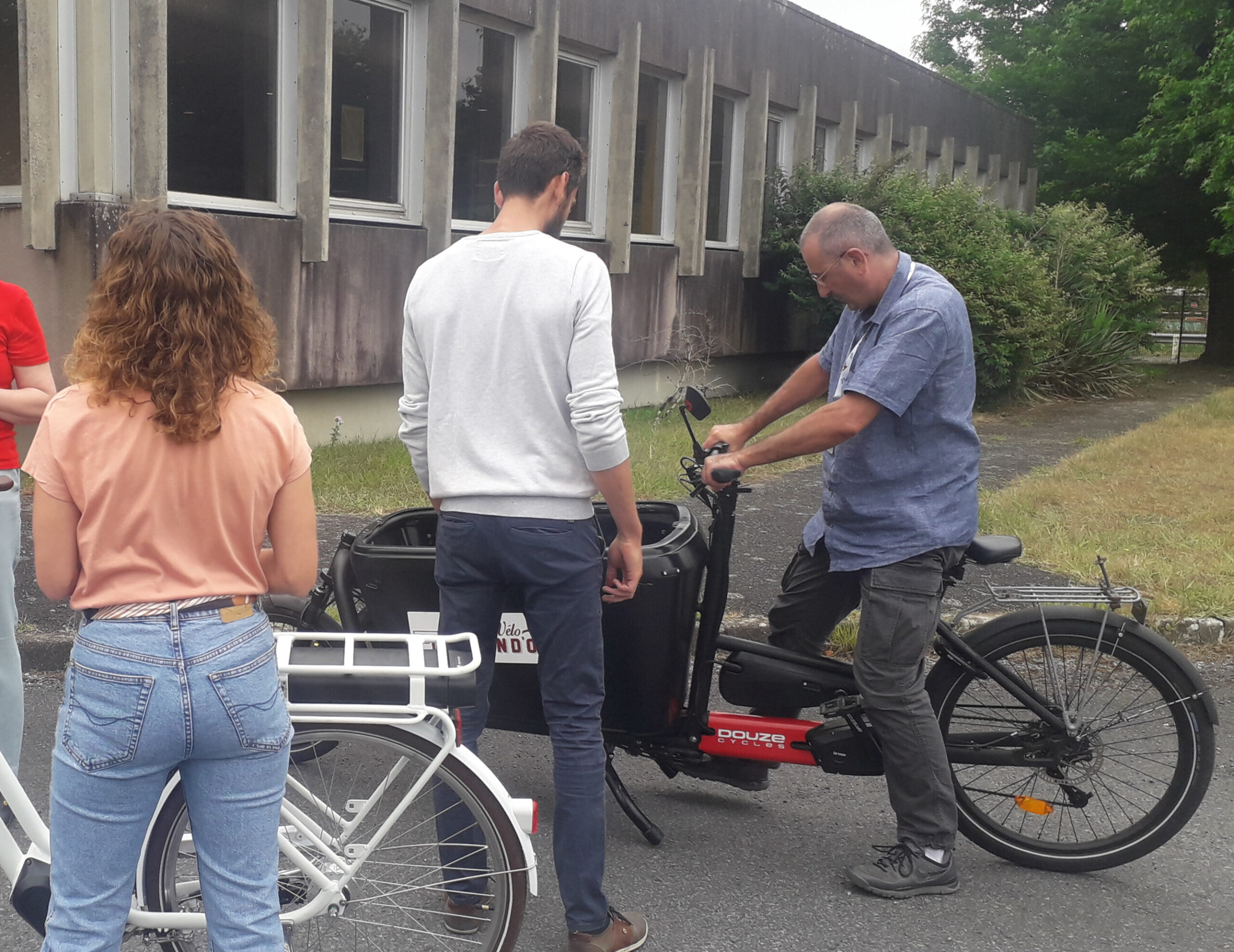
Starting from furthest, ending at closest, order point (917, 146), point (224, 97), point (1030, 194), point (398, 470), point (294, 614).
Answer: point (1030, 194) < point (917, 146) < point (224, 97) < point (398, 470) < point (294, 614)

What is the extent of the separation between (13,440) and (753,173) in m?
14.7

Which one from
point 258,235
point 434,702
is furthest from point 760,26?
point 434,702

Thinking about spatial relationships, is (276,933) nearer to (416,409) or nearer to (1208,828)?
(416,409)

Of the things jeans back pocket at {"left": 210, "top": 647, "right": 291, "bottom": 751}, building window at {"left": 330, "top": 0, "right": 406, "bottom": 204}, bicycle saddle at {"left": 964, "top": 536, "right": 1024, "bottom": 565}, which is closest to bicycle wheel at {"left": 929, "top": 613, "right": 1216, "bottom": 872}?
bicycle saddle at {"left": 964, "top": 536, "right": 1024, "bottom": 565}

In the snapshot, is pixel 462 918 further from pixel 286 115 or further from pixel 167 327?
pixel 286 115

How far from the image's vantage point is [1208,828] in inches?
159

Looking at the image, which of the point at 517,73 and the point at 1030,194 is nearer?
the point at 517,73

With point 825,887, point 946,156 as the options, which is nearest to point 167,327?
point 825,887

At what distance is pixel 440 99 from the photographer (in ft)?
37.9

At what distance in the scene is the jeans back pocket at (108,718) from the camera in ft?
6.82

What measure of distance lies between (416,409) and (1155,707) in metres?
2.20

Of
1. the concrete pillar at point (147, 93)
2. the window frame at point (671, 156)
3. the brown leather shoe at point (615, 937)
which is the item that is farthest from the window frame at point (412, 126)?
the brown leather shoe at point (615, 937)

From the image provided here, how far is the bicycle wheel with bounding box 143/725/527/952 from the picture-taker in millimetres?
2559

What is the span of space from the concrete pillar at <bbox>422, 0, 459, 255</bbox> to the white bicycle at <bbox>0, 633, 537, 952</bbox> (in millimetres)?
9354
